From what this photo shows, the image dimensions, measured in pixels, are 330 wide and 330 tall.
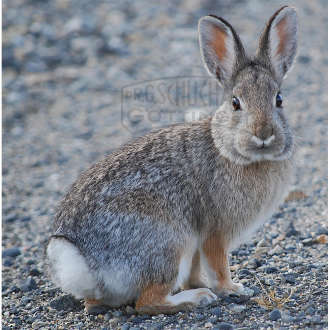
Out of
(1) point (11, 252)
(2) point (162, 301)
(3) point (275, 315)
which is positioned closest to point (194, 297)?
(2) point (162, 301)

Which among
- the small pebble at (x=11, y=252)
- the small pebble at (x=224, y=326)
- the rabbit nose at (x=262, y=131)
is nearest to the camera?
the small pebble at (x=224, y=326)

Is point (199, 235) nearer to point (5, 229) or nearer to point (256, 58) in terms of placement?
point (256, 58)

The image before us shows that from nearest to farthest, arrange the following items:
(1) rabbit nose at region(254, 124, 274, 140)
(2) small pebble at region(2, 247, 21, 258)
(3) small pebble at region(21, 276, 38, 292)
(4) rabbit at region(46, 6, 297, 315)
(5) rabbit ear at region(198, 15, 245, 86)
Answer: (1) rabbit nose at region(254, 124, 274, 140)
(4) rabbit at region(46, 6, 297, 315)
(5) rabbit ear at region(198, 15, 245, 86)
(3) small pebble at region(21, 276, 38, 292)
(2) small pebble at region(2, 247, 21, 258)

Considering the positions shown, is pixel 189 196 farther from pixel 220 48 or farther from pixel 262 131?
pixel 220 48

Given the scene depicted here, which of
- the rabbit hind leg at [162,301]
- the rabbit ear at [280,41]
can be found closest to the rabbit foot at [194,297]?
the rabbit hind leg at [162,301]

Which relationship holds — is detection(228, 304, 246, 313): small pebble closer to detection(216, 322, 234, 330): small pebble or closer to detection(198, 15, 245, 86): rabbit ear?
detection(216, 322, 234, 330): small pebble

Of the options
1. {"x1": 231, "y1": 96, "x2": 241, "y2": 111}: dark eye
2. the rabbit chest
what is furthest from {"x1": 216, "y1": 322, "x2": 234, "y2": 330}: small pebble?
{"x1": 231, "y1": 96, "x2": 241, "y2": 111}: dark eye

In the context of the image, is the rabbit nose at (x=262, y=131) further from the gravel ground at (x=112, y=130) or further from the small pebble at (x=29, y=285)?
the small pebble at (x=29, y=285)

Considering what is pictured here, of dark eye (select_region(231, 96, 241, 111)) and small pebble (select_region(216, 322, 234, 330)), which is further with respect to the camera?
dark eye (select_region(231, 96, 241, 111))
